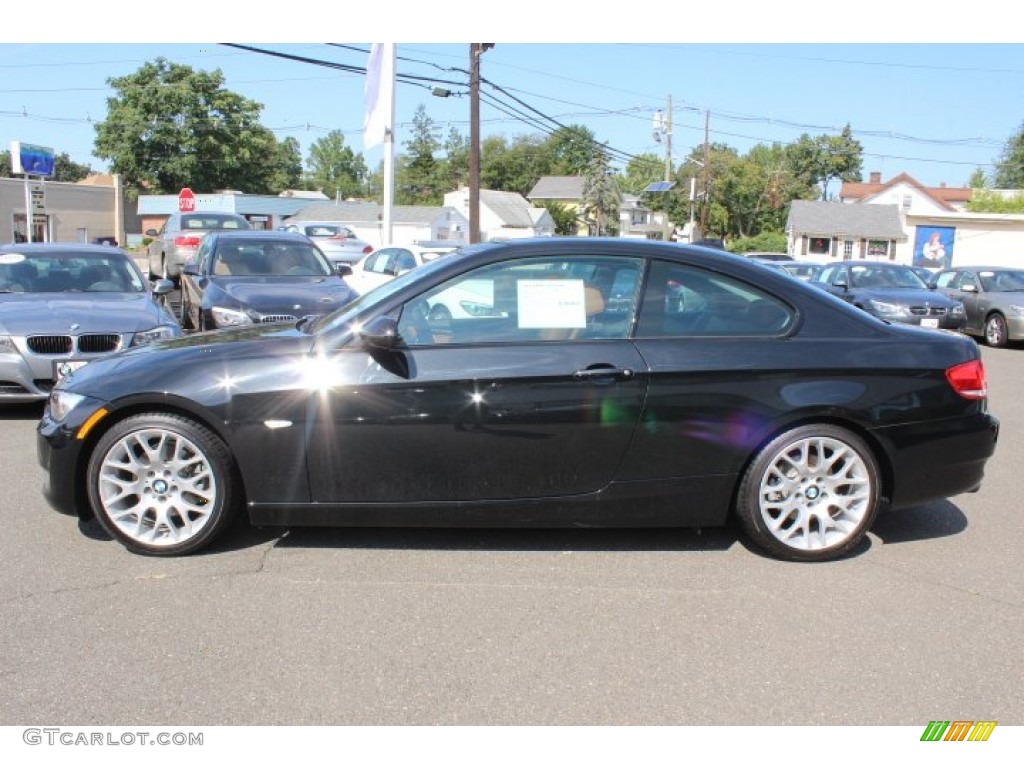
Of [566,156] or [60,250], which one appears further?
[566,156]

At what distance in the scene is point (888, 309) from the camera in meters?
14.6

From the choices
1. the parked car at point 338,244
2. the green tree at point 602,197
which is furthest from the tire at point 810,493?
the green tree at point 602,197

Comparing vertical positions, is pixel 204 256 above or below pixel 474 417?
above

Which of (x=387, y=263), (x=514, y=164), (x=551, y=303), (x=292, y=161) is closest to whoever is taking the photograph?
(x=551, y=303)

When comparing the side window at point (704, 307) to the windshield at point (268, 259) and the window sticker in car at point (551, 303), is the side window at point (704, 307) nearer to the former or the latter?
the window sticker in car at point (551, 303)

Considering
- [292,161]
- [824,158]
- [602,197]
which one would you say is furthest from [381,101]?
[292,161]

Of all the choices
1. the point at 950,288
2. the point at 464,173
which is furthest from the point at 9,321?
the point at 464,173

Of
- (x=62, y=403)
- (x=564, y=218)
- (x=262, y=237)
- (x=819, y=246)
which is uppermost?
(x=564, y=218)

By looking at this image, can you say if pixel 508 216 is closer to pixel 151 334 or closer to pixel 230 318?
pixel 230 318

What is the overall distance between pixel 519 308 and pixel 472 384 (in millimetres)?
482

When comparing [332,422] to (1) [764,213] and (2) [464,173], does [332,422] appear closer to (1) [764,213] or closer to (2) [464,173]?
(1) [764,213]

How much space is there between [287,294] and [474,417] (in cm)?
573

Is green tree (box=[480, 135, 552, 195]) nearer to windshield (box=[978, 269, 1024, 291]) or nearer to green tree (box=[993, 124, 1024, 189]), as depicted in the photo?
green tree (box=[993, 124, 1024, 189])

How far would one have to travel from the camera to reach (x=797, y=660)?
3.35 m
